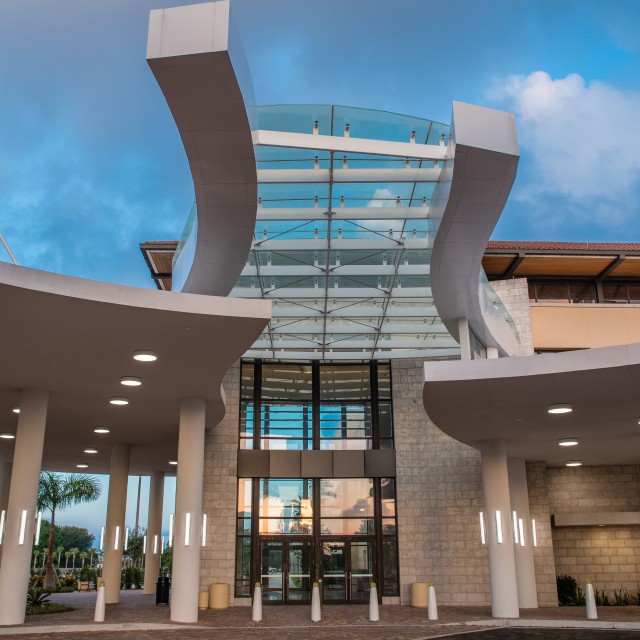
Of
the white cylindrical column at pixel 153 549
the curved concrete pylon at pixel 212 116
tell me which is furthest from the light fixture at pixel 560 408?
the white cylindrical column at pixel 153 549

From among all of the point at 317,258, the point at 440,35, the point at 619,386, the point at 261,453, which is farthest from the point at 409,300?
the point at 440,35

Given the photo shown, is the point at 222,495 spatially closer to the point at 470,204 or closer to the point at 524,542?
the point at 524,542

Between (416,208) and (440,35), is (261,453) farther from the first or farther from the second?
(440,35)

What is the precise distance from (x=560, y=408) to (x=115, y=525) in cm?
1435

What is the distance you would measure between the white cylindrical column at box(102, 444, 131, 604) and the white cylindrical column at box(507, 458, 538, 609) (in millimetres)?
11848

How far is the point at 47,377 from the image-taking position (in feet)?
47.5

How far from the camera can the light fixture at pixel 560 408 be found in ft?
48.2

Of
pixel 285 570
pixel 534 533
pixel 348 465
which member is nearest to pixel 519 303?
pixel 534 533

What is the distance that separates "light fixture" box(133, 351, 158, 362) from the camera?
12.9 metres

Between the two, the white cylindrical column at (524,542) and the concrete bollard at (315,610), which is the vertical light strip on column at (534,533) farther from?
the concrete bollard at (315,610)

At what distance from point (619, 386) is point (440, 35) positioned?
13791 centimetres

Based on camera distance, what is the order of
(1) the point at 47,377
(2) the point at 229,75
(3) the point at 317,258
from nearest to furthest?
(2) the point at 229,75 → (1) the point at 47,377 → (3) the point at 317,258

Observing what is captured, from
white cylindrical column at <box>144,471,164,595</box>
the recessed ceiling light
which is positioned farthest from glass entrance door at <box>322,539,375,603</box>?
the recessed ceiling light

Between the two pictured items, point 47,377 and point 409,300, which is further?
point 409,300
